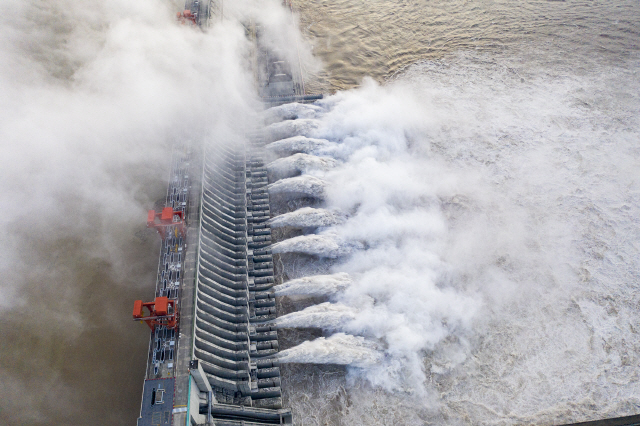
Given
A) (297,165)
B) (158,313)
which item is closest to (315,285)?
(158,313)

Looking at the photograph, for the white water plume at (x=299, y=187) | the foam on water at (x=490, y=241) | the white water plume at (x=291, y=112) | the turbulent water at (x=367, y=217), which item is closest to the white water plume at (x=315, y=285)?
the turbulent water at (x=367, y=217)

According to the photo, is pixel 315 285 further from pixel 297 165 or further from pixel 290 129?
pixel 290 129

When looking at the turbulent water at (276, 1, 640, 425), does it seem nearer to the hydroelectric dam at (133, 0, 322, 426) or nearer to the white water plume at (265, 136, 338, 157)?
the white water plume at (265, 136, 338, 157)

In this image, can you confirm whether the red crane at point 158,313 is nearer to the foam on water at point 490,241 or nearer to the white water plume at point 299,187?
the foam on water at point 490,241

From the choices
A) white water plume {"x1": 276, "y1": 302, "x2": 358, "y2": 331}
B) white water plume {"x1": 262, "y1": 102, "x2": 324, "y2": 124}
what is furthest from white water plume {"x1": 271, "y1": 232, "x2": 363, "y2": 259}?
white water plume {"x1": 262, "y1": 102, "x2": 324, "y2": 124}

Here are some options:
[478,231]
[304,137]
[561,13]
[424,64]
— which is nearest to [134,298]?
[304,137]
